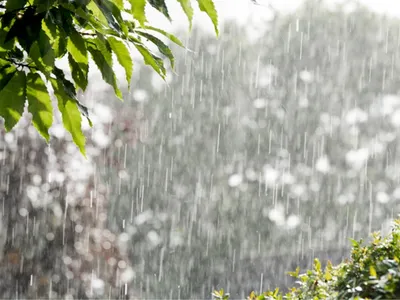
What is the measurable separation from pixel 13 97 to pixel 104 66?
0.75 feet

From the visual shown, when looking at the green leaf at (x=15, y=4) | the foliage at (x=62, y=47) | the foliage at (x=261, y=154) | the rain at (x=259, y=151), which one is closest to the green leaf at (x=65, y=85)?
the foliage at (x=62, y=47)

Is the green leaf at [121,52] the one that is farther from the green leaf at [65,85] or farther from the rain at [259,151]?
the rain at [259,151]

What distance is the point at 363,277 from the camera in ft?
5.35

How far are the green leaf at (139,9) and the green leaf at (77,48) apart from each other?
15cm

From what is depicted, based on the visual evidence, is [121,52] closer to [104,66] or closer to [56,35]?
[104,66]

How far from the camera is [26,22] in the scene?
1.24 metres

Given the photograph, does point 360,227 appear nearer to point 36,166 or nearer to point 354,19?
point 354,19

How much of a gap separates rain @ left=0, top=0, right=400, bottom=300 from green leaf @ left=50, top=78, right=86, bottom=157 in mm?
13471

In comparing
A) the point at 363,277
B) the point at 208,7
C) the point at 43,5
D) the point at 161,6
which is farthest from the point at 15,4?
the point at 363,277

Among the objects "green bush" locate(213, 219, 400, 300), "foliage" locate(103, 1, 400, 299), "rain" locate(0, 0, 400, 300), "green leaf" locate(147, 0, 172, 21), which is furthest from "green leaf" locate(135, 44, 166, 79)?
"foliage" locate(103, 1, 400, 299)

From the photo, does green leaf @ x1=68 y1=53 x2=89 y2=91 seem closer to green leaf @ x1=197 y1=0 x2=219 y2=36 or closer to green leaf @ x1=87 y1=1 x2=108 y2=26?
green leaf @ x1=87 y1=1 x2=108 y2=26

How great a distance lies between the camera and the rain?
17469mm

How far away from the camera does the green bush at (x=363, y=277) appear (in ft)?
4.47

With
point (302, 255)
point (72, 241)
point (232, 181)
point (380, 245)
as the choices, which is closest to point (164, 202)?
point (232, 181)
